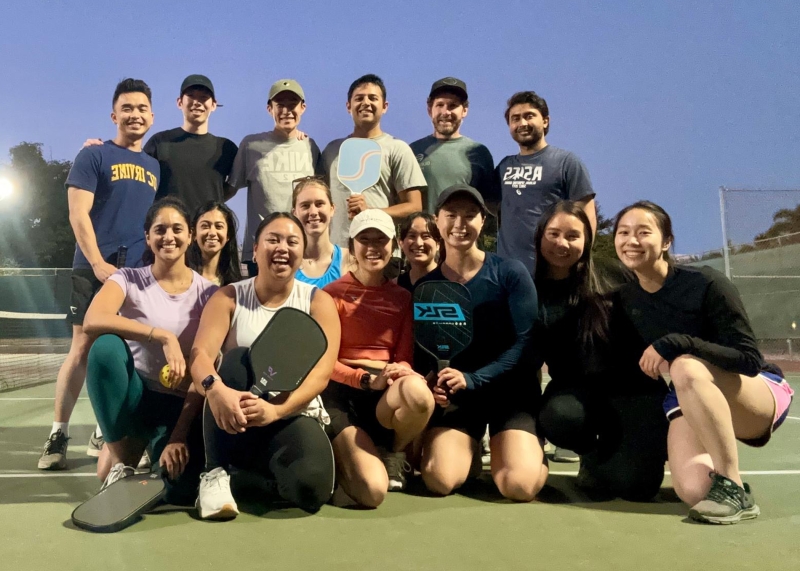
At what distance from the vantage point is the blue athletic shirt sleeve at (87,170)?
4086mm

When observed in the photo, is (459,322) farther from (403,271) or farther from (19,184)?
(19,184)

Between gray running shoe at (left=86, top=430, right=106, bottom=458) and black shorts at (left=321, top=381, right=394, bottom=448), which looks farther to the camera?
gray running shoe at (left=86, top=430, right=106, bottom=458)

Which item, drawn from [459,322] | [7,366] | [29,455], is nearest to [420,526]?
[459,322]

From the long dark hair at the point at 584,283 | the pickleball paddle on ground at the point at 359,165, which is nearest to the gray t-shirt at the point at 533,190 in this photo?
the long dark hair at the point at 584,283

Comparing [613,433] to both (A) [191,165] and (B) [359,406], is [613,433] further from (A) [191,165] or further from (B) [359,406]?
(A) [191,165]

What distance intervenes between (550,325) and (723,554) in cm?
136

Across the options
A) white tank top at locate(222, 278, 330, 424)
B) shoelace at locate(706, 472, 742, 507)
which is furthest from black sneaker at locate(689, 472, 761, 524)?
white tank top at locate(222, 278, 330, 424)

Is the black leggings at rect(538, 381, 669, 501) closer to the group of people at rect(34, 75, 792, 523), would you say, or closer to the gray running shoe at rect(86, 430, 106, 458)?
the group of people at rect(34, 75, 792, 523)

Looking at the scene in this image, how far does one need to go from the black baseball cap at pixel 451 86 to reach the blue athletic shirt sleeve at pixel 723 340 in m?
2.21

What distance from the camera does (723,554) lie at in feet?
7.61

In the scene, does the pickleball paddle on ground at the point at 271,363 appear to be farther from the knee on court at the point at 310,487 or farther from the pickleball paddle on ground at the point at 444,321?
the pickleball paddle on ground at the point at 444,321

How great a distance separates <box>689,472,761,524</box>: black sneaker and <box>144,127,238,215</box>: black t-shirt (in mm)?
3301

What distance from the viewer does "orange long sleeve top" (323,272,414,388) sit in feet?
10.7

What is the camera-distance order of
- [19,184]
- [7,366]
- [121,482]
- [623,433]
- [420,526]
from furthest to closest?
[19,184]
[7,366]
[623,433]
[121,482]
[420,526]
